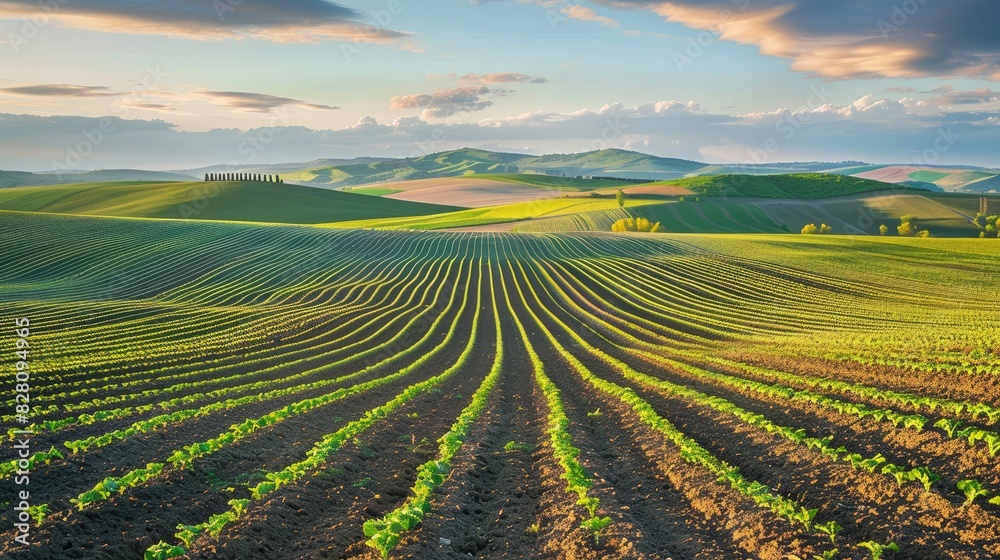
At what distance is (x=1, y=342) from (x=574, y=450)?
87.3 ft

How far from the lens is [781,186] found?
541ft

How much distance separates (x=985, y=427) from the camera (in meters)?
12.8

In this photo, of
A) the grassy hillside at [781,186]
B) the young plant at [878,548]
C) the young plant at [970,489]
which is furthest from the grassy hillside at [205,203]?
the young plant at [878,548]

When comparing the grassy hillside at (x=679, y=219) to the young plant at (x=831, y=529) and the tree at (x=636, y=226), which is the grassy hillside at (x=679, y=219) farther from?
the young plant at (x=831, y=529)

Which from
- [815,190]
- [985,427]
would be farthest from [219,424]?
[815,190]

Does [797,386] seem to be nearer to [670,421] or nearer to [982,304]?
[670,421]

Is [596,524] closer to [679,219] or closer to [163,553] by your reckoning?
[163,553]

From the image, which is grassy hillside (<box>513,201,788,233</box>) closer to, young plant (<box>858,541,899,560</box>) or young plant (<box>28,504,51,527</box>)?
young plant (<box>28,504,51,527</box>)

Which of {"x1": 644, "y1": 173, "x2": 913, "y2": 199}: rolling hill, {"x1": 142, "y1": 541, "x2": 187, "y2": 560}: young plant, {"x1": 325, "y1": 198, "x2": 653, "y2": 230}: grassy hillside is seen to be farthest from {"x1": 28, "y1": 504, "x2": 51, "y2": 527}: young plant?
{"x1": 644, "y1": 173, "x2": 913, "y2": 199}: rolling hill

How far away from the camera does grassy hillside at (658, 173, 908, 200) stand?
15525 centimetres

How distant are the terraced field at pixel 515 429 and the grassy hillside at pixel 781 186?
113545 mm

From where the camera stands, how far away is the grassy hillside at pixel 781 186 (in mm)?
155250

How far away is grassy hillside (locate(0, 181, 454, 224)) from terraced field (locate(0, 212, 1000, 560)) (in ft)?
296

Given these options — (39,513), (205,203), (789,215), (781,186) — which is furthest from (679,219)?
(39,513)
